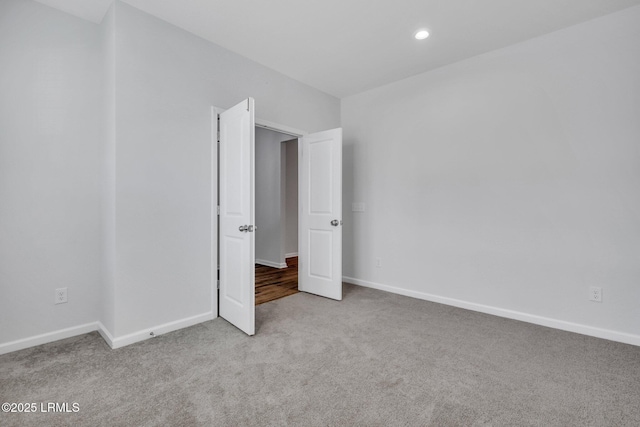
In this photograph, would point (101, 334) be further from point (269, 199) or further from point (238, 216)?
point (269, 199)

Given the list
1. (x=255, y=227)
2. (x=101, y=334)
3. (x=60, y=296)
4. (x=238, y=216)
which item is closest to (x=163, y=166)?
(x=238, y=216)

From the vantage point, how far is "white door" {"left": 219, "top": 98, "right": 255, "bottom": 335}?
2.53 metres

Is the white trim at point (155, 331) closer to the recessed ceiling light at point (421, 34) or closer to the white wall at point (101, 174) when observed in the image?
the white wall at point (101, 174)

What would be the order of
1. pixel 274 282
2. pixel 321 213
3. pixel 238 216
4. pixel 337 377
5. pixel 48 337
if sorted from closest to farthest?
1. pixel 337 377
2. pixel 48 337
3. pixel 238 216
4. pixel 321 213
5. pixel 274 282

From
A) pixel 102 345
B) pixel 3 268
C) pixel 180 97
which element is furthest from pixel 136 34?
pixel 102 345

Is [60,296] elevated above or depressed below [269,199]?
below

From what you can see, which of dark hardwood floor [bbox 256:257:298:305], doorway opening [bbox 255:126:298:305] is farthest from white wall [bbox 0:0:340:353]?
doorway opening [bbox 255:126:298:305]

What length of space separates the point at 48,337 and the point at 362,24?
3.63 metres

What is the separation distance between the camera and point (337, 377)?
193cm

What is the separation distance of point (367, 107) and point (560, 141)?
2212 millimetres

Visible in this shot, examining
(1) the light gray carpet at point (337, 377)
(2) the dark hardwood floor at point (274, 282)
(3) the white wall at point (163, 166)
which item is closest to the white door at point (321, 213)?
(2) the dark hardwood floor at point (274, 282)

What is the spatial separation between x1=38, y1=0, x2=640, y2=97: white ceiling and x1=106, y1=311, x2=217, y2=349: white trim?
260cm

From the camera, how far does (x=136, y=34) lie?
2453mm

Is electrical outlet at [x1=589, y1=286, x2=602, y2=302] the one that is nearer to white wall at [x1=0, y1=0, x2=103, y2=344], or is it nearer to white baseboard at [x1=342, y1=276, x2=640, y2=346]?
white baseboard at [x1=342, y1=276, x2=640, y2=346]
